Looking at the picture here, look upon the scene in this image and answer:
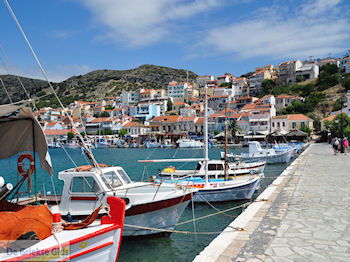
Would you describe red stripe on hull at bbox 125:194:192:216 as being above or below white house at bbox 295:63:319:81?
below

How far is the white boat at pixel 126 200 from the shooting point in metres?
9.19

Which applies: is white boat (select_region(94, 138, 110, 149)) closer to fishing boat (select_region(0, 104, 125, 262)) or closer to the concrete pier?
the concrete pier

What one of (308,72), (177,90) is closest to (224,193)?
(308,72)

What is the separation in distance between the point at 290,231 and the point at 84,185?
623 centimetres

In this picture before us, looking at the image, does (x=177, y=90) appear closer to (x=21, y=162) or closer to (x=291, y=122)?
(x=291, y=122)

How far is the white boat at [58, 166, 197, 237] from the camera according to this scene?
9.19m

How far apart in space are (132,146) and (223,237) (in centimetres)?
8330

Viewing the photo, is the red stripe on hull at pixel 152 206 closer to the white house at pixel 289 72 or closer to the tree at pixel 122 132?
the tree at pixel 122 132

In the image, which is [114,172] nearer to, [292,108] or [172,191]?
[172,191]

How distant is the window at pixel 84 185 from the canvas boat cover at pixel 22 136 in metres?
1.94

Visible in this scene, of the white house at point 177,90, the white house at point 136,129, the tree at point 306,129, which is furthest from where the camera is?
the white house at point 177,90

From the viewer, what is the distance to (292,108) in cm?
9469

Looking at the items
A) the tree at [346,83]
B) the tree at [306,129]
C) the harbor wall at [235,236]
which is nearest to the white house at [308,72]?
the tree at [346,83]

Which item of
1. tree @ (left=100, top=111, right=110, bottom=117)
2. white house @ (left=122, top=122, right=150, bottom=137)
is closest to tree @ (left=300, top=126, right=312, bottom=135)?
white house @ (left=122, top=122, right=150, bottom=137)
